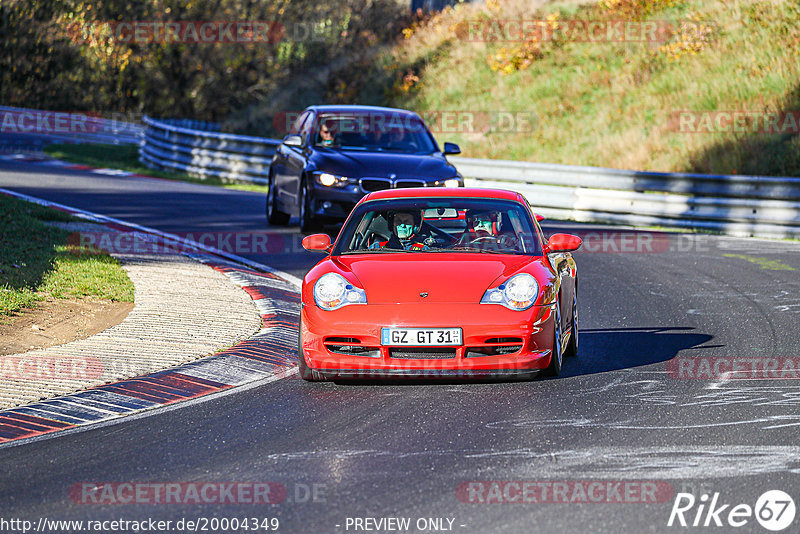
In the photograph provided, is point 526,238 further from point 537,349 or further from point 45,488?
point 45,488

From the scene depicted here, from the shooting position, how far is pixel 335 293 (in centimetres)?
851

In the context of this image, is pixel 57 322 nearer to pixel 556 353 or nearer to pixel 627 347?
pixel 556 353

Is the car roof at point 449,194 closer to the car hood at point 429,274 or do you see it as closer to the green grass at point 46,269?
the car hood at point 429,274

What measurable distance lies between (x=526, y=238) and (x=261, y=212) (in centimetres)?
1214

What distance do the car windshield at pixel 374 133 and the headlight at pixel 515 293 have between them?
9.29 meters

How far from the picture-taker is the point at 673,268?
50.6 feet

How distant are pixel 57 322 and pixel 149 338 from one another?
1225 mm

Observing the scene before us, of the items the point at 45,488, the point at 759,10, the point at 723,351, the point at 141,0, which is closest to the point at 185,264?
the point at 723,351

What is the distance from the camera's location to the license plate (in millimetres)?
8117

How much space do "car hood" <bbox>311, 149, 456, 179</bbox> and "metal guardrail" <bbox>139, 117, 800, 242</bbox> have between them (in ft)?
19.0

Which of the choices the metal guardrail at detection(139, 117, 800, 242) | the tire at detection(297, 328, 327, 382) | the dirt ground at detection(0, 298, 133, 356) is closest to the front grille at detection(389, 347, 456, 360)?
the tire at detection(297, 328, 327, 382)

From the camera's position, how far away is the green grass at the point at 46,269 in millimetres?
11656

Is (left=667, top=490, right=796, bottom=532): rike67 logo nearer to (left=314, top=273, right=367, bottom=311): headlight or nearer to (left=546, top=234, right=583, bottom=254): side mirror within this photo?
(left=314, top=273, right=367, bottom=311): headlight

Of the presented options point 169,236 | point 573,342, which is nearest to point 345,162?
point 169,236
